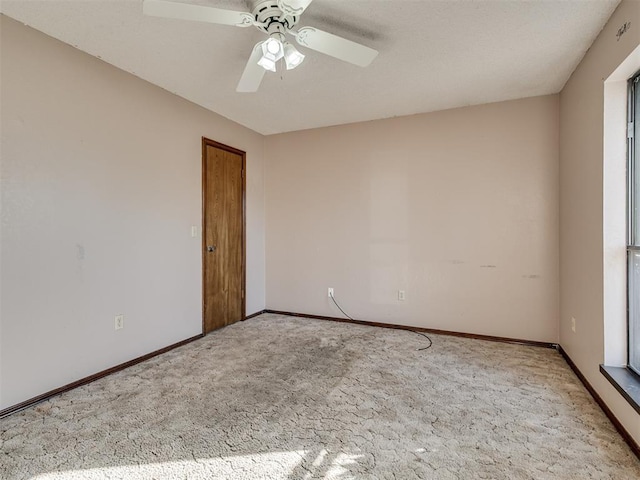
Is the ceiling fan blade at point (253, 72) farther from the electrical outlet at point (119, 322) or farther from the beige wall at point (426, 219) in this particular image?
the electrical outlet at point (119, 322)

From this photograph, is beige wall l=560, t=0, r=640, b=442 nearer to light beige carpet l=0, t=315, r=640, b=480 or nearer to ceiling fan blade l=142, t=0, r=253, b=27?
light beige carpet l=0, t=315, r=640, b=480

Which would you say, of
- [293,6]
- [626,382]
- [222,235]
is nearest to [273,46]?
[293,6]

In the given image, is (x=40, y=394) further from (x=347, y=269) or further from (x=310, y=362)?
(x=347, y=269)

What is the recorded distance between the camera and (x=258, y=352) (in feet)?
9.78

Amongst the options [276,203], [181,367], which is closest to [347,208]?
[276,203]

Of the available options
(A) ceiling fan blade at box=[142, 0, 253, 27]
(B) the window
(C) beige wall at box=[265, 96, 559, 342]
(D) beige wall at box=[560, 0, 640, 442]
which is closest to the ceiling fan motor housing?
(A) ceiling fan blade at box=[142, 0, 253, 27]

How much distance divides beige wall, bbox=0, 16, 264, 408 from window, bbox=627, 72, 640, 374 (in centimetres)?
348

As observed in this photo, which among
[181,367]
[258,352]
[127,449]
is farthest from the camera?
[258,352]

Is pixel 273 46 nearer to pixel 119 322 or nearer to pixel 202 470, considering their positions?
pixel 202 470

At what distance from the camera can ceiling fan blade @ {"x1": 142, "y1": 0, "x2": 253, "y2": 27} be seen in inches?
59.3

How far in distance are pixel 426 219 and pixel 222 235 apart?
7.68 ft

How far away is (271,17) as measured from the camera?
5.84 feet

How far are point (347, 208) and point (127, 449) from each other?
10.0 ft

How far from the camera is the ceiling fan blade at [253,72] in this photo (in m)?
1.96
